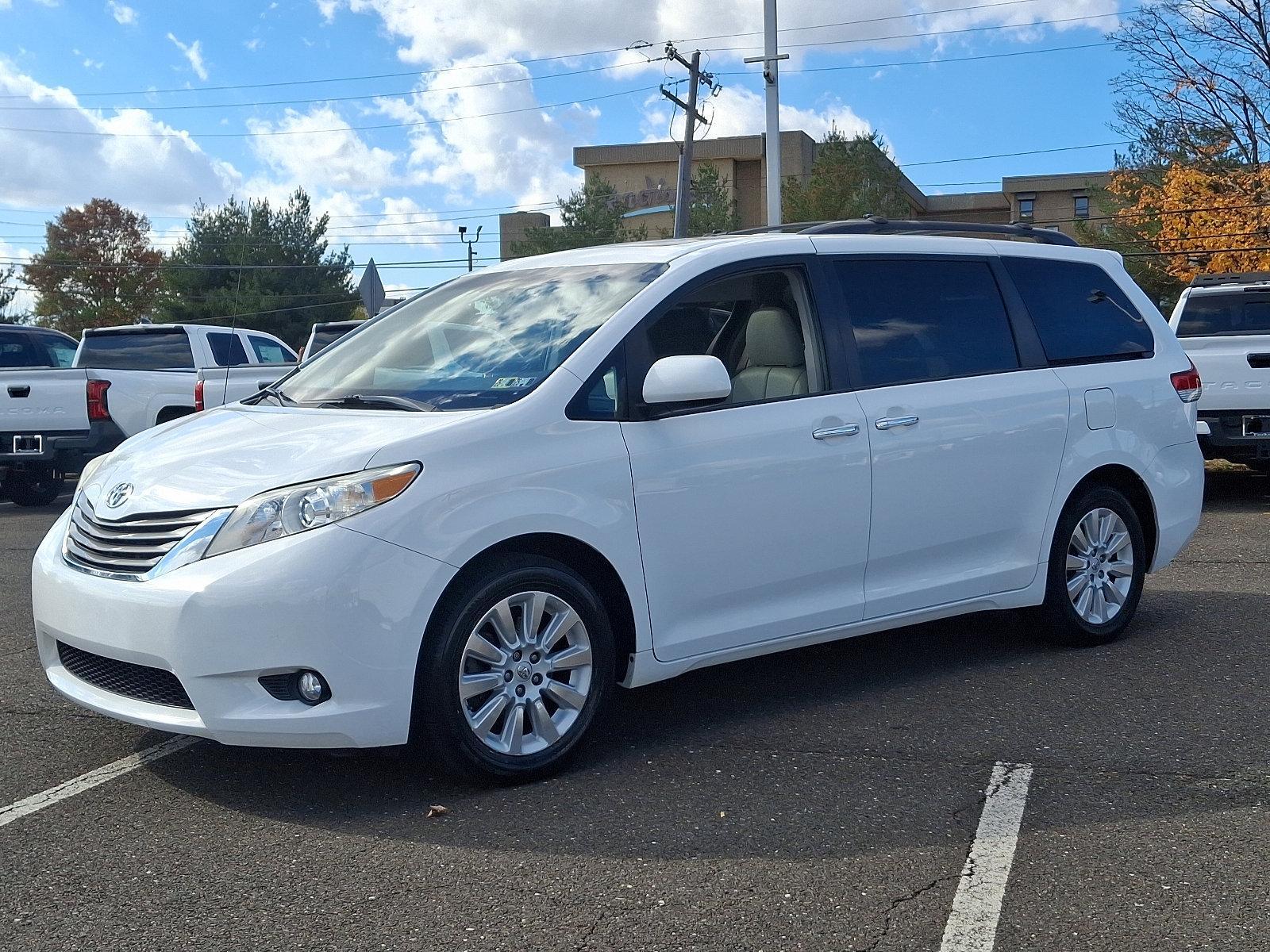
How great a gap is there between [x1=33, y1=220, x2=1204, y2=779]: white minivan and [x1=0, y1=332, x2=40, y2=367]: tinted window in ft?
35.5

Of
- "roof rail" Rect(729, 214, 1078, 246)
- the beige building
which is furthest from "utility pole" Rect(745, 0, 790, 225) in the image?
the beige building

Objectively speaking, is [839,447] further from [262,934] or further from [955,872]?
[262,934]

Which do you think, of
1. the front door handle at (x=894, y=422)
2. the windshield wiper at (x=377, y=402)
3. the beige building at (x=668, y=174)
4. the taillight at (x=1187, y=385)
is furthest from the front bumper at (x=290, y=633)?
the beige building at (x=668, y=174)

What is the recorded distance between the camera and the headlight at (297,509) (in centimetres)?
419

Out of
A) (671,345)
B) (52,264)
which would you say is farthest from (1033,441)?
(52,264)

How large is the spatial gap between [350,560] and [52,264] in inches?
3453

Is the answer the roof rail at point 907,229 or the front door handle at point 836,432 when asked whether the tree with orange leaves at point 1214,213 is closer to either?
the roof rail at point 907,229

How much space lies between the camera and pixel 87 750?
16.4 feet

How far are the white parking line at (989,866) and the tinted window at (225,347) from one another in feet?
42.3

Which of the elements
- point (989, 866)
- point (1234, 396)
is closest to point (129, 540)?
point (989, 866)

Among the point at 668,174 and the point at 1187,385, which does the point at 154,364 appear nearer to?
the point at 1187,385

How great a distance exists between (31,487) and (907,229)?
11.5 m

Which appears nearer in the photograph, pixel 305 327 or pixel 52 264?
pixel 305 327

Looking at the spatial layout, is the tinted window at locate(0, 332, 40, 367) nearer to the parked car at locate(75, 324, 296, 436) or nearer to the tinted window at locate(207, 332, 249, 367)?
the parked car at locate(75, 324, 296, 436)
